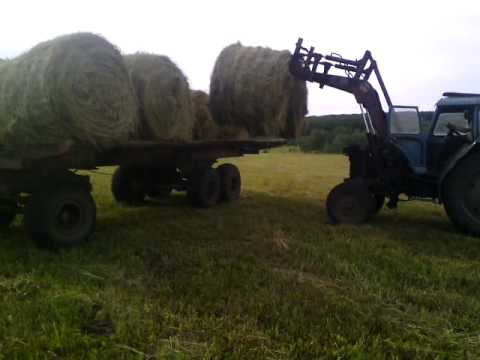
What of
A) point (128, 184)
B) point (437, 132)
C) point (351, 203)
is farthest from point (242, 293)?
point (128, 184)

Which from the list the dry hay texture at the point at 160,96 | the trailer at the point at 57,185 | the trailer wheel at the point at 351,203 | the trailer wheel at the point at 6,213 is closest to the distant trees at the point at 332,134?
the trailer wheel at the point at 351,203

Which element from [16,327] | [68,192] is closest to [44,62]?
[68,192]

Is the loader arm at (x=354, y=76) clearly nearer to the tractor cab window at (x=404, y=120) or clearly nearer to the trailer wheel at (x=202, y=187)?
the tractor cab window at (x=404, y=120)

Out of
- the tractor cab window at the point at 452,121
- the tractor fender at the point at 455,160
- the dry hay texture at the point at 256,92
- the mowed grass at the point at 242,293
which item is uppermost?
the dry hay texture at the point at 256,92

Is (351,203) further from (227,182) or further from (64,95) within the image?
(64,95)

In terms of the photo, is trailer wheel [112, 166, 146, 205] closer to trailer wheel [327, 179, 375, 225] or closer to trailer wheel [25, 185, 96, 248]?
trailer wheel [25, 185, 96, 248]

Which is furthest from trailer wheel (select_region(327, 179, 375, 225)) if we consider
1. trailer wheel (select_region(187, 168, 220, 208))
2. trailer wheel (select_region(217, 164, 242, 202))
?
trailer wheel (select_region(217, 164, 242, 202))

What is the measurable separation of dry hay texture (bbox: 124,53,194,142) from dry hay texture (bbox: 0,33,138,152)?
89 centimetres

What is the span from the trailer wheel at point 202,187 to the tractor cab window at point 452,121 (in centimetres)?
361

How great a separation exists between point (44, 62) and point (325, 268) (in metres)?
3.44

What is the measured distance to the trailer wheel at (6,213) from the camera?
18.4ft

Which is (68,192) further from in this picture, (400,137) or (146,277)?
(400,137)

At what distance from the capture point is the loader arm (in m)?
7.68

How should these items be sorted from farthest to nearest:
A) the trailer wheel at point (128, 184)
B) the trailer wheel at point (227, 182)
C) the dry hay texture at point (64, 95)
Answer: the trailer wheel at point (227, 182)
the trailer wheel at point (128, 184)
the dry hay texture at point (64, 95)
